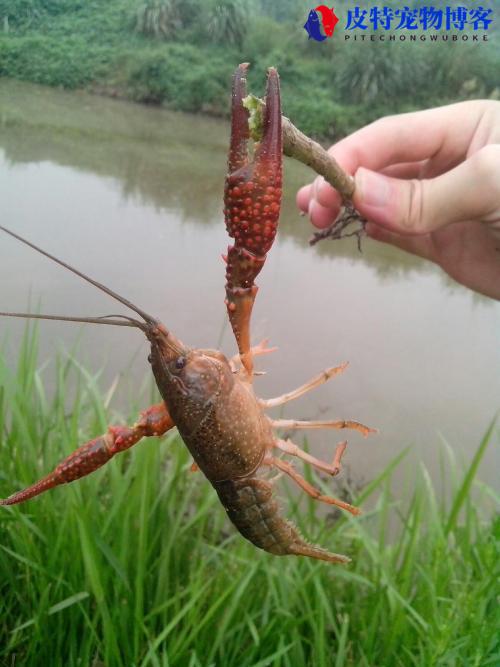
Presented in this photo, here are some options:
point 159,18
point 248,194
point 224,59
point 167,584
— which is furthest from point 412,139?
point 224,59

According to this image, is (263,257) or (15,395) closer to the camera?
(263,257)

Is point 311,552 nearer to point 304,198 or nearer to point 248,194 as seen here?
point 248,194

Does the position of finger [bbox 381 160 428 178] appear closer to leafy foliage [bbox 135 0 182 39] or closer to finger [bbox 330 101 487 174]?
finger [bbox 330 101 487 174]

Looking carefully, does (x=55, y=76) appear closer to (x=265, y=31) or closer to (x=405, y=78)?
(x=265, y=31)

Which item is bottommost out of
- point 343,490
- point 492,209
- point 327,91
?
point 343,490

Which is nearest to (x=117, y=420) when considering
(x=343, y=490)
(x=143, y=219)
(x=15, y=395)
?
(x=15, y=395)
